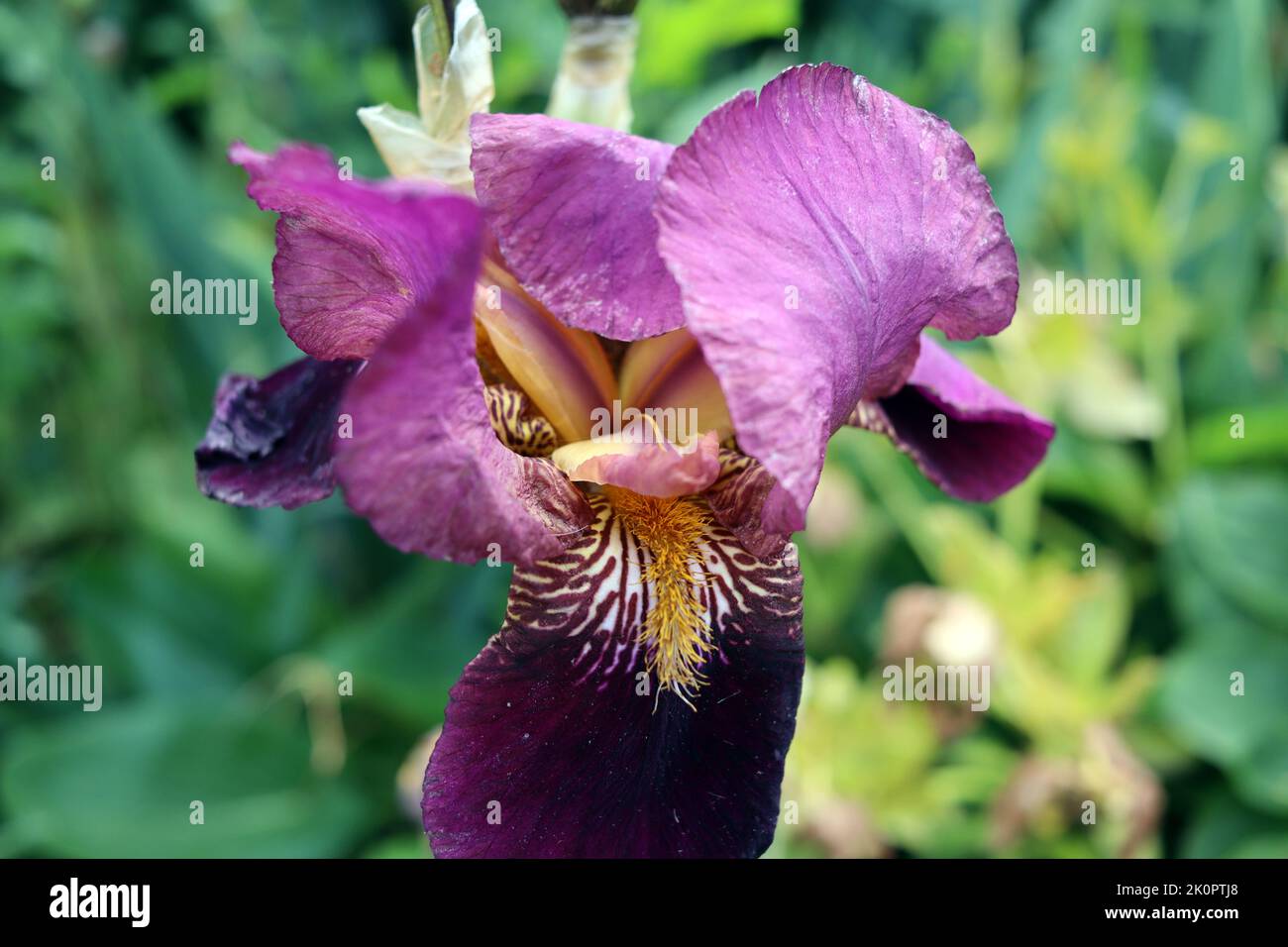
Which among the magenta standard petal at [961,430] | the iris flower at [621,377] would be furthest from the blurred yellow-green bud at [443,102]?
the magenta standard petal at [961,430]

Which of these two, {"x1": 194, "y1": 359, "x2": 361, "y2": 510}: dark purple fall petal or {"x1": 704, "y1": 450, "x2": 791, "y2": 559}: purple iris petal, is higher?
{"x1": 194, "y1": 359, "x2": 361, "y2": 510}: dark purple fall petal

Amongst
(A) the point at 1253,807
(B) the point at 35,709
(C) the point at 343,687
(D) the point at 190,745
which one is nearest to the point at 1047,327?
(A) the point at 1253,807

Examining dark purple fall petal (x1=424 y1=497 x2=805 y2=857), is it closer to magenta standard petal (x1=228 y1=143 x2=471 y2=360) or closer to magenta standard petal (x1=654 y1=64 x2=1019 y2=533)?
magenta standard petal (x1=654 y1=64 x2=1019 y2=533)

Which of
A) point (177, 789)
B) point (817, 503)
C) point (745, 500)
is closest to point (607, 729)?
point (745, 500)

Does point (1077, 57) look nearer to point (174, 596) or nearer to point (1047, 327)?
point (1047, 327)

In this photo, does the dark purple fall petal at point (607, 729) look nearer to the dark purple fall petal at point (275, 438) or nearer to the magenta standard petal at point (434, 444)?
the magenta standard petal at point (434, 444)

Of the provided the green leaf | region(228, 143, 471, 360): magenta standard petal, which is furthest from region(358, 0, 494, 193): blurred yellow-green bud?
the green leaf

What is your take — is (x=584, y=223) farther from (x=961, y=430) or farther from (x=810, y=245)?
(x=961, y=430)
